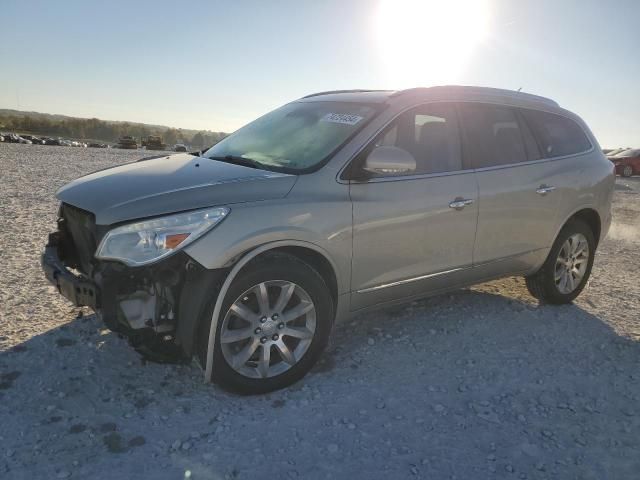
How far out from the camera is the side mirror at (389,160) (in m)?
3.45

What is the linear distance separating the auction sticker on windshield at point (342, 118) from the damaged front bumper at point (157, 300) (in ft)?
5.01

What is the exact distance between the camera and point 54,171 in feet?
48.3

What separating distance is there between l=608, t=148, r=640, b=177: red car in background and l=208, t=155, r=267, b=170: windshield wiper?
26.8m

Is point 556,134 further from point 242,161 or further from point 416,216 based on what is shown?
point 242,161

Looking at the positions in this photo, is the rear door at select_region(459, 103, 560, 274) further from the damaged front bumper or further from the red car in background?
the red car in background

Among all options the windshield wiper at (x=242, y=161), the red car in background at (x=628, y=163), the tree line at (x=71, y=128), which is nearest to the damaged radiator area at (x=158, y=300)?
the windshield wiper at (x=242, y=161)

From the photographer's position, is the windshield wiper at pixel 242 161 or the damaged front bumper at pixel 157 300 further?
the windshield wiper at pixel 242 161

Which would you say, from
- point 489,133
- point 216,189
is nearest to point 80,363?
point 216,189

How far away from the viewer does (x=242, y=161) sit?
381 cm

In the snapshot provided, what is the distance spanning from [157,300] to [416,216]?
1.83m

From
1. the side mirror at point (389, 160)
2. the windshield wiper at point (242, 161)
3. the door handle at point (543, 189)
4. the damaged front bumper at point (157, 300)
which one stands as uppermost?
the side mirror at point (389, 160)

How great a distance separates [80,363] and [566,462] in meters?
2.92

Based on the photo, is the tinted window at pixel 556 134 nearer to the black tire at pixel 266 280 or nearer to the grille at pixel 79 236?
the black tire at pixel 266 280

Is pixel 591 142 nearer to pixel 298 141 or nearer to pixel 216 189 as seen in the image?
pixel 298 141
